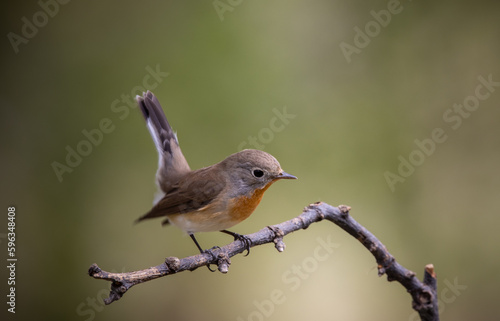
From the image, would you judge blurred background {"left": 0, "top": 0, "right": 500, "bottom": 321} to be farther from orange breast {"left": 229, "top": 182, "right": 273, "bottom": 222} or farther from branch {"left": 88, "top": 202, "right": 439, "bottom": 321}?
branch {"left": 88, "top": 202, "right": 439, "bottom": 321}

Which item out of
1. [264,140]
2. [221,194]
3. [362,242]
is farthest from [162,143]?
[362,242]

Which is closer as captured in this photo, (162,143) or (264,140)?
(162,143)

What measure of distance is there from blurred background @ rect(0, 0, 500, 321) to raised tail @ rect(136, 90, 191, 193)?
3.74 ft

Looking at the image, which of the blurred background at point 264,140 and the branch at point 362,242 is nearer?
the branch at point 362,242

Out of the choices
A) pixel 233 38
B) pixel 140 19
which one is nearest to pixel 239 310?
pixel 233 38

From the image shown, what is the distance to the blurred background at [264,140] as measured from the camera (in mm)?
4414

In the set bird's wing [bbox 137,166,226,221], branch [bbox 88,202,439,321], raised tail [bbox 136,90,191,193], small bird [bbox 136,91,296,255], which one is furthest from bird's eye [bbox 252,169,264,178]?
raised tail [bbox 136,90,191,193]

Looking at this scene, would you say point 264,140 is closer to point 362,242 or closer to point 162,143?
point 162,143

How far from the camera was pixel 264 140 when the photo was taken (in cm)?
459

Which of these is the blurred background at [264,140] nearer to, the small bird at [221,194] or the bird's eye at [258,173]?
the small bird at [221,194]

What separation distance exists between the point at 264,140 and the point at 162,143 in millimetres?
1470

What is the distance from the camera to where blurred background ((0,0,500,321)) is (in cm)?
441

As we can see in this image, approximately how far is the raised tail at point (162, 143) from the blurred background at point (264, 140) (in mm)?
1139

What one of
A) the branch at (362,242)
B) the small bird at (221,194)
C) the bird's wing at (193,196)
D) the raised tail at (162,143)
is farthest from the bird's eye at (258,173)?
the raised tail at (162,143)
